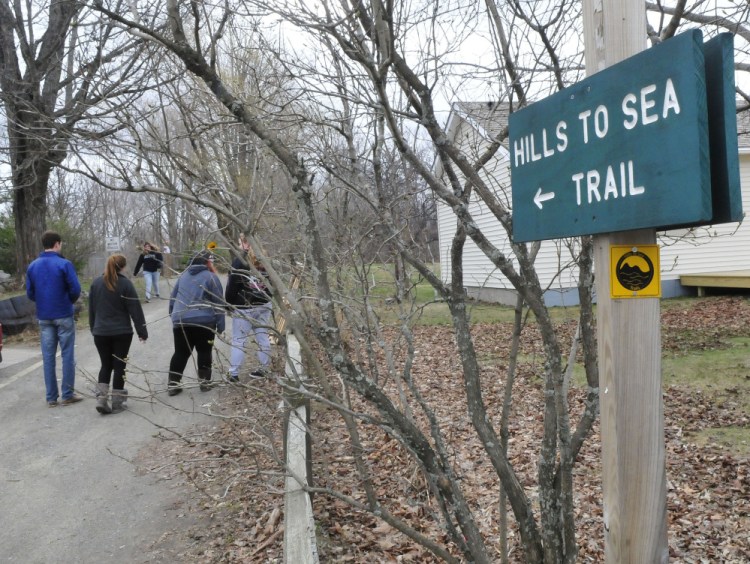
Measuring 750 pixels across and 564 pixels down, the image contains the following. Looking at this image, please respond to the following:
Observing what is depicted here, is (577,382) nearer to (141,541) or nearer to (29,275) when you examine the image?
Answer: (141,541)

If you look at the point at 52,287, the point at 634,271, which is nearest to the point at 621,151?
the point at 634,271

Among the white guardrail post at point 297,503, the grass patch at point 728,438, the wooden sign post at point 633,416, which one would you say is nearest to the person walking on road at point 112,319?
the white guardrail post at point 297,503

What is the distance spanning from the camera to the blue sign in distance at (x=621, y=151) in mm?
1540

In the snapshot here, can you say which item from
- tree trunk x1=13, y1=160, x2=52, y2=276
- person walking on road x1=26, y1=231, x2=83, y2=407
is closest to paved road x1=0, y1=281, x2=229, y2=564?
person walking on road x1=26, y1=231, x2=83, y2=407

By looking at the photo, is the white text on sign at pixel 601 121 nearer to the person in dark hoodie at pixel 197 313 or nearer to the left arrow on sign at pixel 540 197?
the left arrow on sign at pixel 540 197

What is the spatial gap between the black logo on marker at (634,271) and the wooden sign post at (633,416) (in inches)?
1.3

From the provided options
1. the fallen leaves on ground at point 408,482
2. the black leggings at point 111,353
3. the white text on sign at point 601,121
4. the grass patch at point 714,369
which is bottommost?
the fallen leaves on ground at point 408,482

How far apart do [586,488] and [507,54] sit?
3.58 m

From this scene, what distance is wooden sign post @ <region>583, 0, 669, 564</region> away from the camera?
1781mm

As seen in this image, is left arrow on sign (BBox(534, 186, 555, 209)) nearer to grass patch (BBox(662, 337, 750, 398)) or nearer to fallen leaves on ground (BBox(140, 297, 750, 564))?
fallen leaves on ground (BBox(140, 297, 750, 564))

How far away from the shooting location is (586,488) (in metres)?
5.30

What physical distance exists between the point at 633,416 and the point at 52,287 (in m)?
7.69

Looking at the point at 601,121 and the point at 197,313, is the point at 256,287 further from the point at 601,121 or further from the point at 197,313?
the point at 197,313

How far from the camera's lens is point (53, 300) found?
7.95 metres
